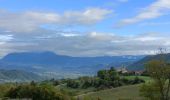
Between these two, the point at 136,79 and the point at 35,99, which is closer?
the point at 35,99

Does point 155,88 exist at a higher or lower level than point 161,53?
lower

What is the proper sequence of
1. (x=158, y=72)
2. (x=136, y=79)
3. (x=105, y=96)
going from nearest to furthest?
(x=158, y=72), (x=105, y=96), (x=136, y=79)

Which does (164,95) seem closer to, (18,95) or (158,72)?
(158,72)

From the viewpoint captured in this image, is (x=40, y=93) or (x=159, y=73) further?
(x=40, y=93)

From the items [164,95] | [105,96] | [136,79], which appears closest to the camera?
[164,95]

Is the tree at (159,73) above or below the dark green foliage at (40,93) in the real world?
above

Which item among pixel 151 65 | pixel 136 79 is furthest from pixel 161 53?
pixel 136 79

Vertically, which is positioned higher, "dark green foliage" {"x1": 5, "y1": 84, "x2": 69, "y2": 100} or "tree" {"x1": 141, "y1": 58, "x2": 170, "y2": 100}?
"tree" {"x1": 141, "y1": 58, "x2": 170, "y2": 100}

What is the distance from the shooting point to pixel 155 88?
89875 mm

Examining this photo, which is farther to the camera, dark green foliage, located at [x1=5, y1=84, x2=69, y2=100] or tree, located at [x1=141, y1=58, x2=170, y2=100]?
dark green foliage, located at [x1=5, y1=84, x2=69, y2=100]

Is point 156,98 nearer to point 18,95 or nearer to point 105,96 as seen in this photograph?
point 18,95

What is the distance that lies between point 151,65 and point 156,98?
8145 mm

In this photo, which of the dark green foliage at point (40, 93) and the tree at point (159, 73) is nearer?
the tree at point (159, 73)

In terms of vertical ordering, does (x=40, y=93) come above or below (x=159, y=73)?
below
